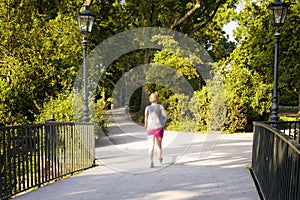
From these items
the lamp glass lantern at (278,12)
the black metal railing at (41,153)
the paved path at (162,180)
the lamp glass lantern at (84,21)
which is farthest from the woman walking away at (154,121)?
the lamp glass lantern at (278,12)

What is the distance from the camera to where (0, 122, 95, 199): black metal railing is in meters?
5.21

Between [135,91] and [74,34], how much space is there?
649 inches

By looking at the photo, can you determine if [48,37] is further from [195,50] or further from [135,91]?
[135,91]

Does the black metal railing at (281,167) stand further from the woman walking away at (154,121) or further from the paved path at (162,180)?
the woman walking away at (154,121)

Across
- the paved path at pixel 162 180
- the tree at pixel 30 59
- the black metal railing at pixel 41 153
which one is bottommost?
the paved path at pixel 162 180

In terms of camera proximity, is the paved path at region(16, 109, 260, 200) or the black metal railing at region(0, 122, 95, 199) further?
the paved path at region(16, 109, 260, 200)

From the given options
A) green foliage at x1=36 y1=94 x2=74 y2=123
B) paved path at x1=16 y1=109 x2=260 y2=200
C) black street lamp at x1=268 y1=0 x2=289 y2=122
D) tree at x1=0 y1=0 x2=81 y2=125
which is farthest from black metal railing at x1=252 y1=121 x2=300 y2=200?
tree at x1=0 y1=0 x2=81 y2=125

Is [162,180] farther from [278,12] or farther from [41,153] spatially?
[278,12]

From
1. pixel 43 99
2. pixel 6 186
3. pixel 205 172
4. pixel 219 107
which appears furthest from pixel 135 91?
pixel 6 186

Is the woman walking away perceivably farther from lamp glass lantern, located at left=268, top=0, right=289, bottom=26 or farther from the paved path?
lamp glass lantern, located at left=268, top=0, right=289, bottom=26

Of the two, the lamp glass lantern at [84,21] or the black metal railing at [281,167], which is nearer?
the black metal railing at [281,167]

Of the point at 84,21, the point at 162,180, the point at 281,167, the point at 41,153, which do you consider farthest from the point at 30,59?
the point at 281,167

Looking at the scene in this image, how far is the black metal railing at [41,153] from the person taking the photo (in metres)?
5.21

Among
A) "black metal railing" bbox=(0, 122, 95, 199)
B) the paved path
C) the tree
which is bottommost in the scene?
the paved path
